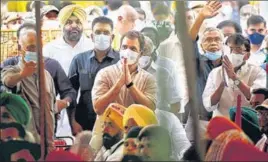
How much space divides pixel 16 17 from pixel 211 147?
126cm

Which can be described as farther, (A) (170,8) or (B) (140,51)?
(B) (140,51)

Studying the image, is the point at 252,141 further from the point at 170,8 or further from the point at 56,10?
the point at 56,10

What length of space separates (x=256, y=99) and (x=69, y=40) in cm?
112

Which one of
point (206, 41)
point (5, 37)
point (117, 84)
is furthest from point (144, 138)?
point (5, 37)

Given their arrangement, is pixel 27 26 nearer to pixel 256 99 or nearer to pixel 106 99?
pixel 106 99

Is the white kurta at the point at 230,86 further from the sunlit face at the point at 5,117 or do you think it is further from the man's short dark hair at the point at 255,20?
the sunlit face at the point at 5,117

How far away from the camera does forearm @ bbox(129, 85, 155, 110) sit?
411 centimetres

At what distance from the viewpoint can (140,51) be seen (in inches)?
161

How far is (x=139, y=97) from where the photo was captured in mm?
4137

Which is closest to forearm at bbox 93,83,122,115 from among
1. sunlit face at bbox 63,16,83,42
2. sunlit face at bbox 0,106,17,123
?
sunlit face at bbox 63,16,83,42

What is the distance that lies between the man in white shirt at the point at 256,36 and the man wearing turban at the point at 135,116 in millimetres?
673

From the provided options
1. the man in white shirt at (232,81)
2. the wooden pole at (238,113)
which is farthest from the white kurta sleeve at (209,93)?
the wooden pole at (238,113)

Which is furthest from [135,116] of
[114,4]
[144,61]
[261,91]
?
[261,91]

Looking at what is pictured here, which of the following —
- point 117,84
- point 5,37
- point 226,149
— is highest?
point 5,37
